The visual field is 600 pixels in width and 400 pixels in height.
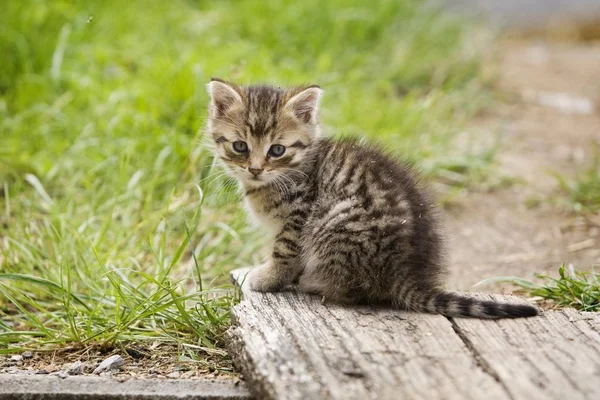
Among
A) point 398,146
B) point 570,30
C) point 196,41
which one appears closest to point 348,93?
point 398,146

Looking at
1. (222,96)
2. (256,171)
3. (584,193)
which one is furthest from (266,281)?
(584,193)

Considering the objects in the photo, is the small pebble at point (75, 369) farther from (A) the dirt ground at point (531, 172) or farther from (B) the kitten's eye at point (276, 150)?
(A) the dirt ground at point (531, 172)

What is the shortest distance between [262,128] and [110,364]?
56.3 inches

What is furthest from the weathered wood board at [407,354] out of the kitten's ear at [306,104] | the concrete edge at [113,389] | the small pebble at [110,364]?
the kitten's ear at [306,104]

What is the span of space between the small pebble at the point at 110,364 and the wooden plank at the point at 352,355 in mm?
509

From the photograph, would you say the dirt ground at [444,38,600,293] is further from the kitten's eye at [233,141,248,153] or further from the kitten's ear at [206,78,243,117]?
the kitten's ear at [206,78,243,117]

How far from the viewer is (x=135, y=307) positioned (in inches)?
150

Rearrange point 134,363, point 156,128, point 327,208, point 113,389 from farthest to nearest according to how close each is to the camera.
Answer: point 156,128
point 327,208
point 134,363
point 113,389

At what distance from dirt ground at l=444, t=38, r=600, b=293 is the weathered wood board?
3.84 ft

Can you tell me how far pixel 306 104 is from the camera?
4.35 meters

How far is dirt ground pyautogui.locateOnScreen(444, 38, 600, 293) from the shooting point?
5.20m

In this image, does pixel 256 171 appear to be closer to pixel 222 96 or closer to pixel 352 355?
pixel 222 96

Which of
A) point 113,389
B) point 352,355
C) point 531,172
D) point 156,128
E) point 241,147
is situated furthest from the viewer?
point 531,172

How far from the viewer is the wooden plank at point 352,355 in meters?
2.88
